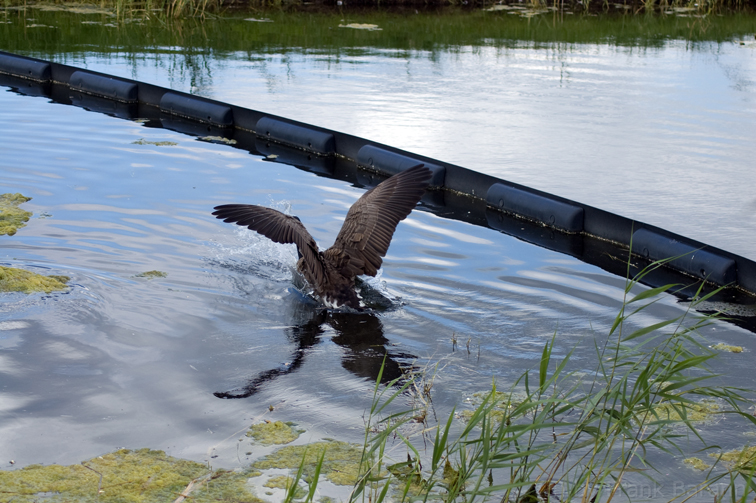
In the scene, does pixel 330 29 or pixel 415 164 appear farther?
pixel 330 29

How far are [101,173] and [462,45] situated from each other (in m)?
9.27

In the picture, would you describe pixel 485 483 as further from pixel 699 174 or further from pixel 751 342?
pixel 699 174

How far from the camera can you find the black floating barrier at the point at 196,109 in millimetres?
8984

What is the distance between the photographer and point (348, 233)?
16.6ft

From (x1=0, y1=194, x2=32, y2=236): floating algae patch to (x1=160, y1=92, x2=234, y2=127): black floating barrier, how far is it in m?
3.09

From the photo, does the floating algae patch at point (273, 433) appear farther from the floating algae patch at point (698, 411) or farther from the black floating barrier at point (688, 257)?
the black floating barrier at point (688, 257)

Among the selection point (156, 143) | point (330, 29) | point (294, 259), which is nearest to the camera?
point (294, 259)

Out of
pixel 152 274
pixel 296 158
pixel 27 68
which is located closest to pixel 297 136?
pixel 296 158

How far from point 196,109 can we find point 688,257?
5801mm

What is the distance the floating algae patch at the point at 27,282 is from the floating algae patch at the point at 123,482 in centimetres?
187

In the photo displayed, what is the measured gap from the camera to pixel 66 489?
9.37 feet

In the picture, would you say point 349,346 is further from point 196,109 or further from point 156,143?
point 196,109

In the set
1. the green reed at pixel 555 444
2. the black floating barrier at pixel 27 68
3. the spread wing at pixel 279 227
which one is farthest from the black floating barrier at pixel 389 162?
the black floating barrier at pixel 27 68

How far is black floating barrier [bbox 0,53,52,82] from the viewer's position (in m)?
10.8
